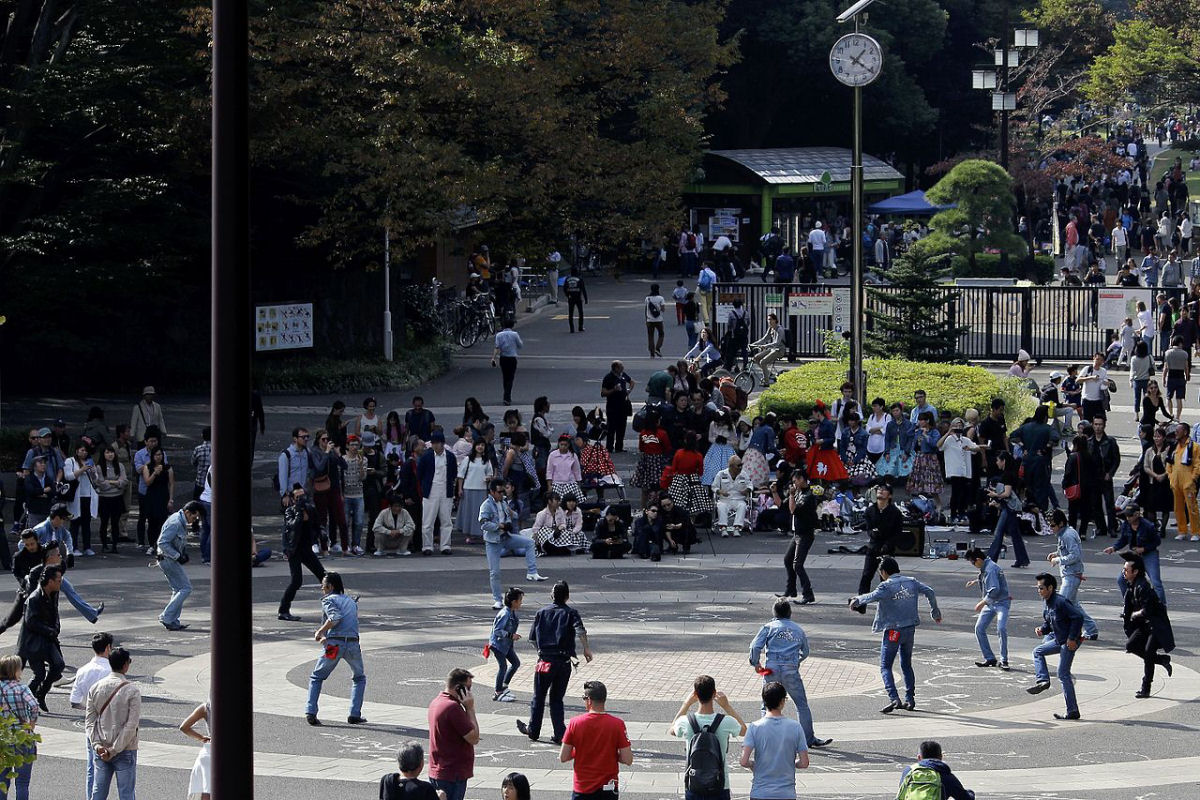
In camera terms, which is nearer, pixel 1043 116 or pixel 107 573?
pixel 107 573

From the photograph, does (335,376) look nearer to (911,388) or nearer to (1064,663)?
(911,388)

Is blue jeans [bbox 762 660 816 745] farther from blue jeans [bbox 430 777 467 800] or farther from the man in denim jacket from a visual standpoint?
blue jeans [bbox 430 777 467 800]

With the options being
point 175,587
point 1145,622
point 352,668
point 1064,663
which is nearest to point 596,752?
point 352,668

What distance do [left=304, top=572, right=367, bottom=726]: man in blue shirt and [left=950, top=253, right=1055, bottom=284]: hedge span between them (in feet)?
108

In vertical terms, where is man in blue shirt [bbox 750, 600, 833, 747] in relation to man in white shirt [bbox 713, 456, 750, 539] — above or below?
below

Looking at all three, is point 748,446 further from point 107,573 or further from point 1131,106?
point 1131,106

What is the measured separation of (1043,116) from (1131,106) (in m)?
9.73

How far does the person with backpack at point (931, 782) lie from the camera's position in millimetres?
11516

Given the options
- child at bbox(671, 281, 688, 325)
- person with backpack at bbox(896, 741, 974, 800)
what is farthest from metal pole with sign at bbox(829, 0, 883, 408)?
person with backpack at bbox(896, 741, 974, 800)

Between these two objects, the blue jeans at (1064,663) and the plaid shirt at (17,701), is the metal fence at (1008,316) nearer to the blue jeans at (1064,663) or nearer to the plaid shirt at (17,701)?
the blue jeans at (1064,663)

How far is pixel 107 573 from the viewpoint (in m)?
22.9

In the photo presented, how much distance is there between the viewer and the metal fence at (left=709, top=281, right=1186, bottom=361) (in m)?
39.9

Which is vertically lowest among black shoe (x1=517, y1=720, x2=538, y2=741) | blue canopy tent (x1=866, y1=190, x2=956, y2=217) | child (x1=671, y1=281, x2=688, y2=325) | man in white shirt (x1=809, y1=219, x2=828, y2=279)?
black shoe (x1=517, y1=720, x2=538, y2=741)

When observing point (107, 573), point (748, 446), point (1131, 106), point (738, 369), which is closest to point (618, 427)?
point (748, 446)
